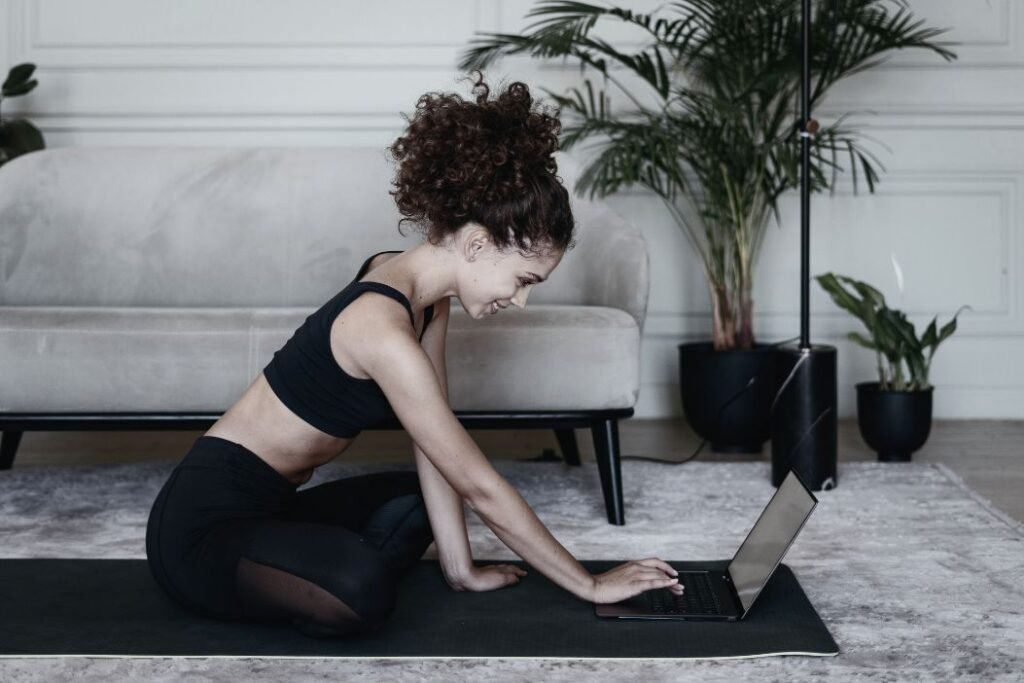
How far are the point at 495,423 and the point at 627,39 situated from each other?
1854mm

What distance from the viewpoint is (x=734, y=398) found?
3105mm

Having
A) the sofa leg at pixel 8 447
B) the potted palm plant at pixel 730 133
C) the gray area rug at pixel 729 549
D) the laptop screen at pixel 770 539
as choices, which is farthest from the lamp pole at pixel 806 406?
the sofa leg at pixel 8 447

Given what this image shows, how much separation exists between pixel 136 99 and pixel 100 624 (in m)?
2.50

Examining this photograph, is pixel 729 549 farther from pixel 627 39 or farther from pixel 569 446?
pixel 627 39

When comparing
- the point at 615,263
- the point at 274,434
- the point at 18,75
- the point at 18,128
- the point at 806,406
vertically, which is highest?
the point at 18,75

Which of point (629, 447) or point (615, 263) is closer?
point (615, 263)

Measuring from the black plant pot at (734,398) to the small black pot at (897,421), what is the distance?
0.28m

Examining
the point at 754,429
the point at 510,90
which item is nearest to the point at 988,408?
the point at 754,429

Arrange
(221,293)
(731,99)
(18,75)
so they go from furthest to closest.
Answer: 1. (18,75)
2. (731,99)
3. (221,293)

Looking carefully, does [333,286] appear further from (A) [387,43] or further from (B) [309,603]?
(B) [309,603]

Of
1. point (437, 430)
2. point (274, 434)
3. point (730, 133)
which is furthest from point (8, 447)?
point (730, 133)

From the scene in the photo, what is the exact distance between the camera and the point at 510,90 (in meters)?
1.59

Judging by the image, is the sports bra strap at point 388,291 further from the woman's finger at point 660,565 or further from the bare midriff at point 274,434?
the woman's finger at point 660,565

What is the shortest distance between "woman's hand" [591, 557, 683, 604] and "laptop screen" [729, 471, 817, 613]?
13 cm
